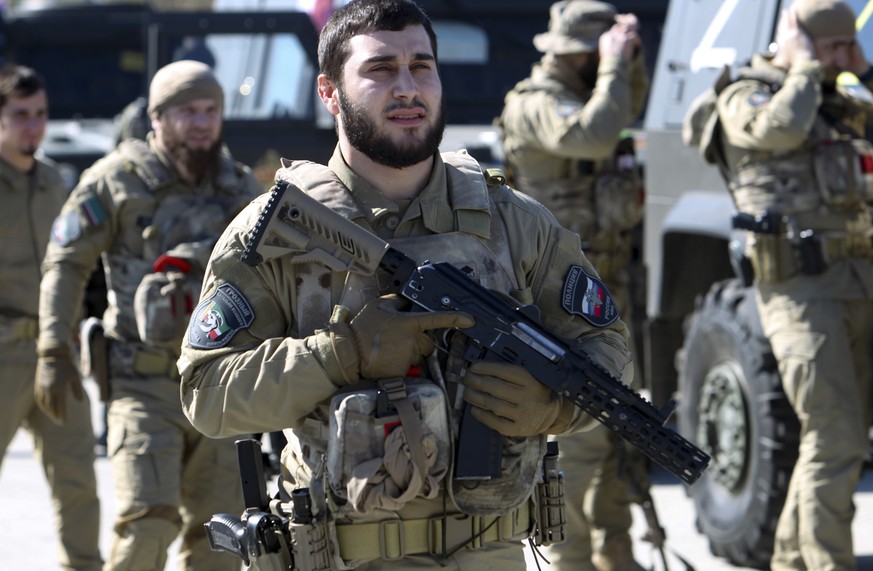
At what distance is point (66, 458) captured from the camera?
5770mm

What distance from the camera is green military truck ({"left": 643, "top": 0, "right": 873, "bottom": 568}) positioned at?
5691 mm

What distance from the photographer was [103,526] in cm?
722

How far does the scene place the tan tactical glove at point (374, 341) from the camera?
3045 millimetres

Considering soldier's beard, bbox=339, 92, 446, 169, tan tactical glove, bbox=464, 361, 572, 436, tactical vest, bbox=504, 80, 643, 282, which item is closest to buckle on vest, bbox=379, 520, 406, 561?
tan tactical glove, bbox=464, 361, 572, 436

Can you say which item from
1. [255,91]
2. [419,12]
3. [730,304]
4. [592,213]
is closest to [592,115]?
[592,213]

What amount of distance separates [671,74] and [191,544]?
9.74 feet

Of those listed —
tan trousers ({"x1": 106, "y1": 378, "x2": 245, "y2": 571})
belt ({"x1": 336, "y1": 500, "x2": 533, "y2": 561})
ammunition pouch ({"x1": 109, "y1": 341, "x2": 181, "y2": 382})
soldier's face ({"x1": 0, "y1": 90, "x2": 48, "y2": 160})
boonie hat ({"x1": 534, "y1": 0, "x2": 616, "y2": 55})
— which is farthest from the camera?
boonie hat ({"x1": 534, "y1": 0, "x2": 616, "y2": 55})

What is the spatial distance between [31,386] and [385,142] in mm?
3049

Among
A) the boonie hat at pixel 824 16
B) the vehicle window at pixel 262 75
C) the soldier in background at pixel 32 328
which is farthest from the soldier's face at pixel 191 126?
the vehicle window at pixel 262 75

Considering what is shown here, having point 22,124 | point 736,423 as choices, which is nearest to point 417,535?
point 736,423

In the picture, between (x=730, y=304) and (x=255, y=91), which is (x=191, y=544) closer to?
(x=730, y=304)

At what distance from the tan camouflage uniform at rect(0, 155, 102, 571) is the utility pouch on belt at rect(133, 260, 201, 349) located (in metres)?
0.87

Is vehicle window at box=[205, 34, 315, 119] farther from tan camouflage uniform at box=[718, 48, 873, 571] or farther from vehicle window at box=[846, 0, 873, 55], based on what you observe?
tan camouflage uniform at box=[718, 48, 873, 571]

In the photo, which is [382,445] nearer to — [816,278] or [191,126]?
[191,126]
